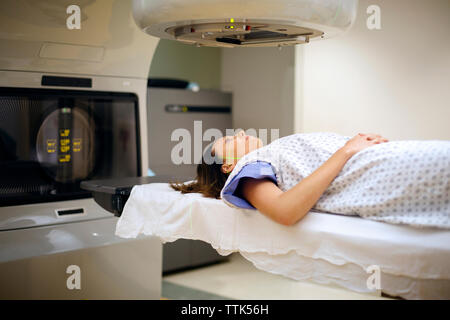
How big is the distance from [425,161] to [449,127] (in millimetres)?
1075

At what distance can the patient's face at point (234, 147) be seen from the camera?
169 centimetres

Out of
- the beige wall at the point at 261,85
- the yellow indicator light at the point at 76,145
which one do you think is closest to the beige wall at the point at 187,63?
the beige wall at the point at 261,85

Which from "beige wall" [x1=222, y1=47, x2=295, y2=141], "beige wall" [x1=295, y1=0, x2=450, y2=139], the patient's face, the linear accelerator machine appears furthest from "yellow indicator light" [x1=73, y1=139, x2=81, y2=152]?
"beige wall" [x1=222, y1=47, x2=295, y2=141]

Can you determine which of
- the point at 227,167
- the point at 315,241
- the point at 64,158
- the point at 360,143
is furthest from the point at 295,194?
the point at 64,158

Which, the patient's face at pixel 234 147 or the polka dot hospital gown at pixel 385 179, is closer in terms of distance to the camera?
the polka dot hospital gown at pixel 385 179

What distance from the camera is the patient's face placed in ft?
5.54

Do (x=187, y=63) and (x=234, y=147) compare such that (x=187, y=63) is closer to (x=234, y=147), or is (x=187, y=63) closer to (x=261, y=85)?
(x=261, y=85)

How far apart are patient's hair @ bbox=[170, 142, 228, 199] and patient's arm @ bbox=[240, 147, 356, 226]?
8.0 inches

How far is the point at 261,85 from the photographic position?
3531mm

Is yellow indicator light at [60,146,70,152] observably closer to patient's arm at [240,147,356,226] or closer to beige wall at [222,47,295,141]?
patient's arm at [240,147,356,226]

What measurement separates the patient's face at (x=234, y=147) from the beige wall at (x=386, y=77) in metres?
0.94

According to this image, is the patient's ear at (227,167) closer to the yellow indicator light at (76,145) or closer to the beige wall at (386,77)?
the yellow indicator light at (76,145)
